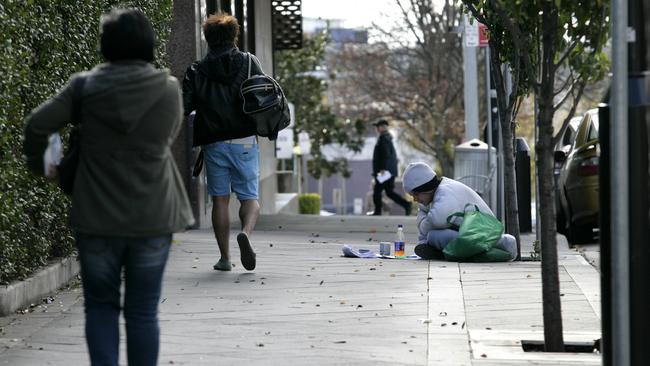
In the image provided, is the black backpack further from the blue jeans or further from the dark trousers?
the dark trousers

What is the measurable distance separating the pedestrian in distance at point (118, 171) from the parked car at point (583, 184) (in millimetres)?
8653

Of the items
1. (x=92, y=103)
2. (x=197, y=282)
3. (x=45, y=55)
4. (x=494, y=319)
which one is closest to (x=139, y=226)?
(x=92, y=103)

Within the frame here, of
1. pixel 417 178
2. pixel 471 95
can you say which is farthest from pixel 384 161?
pixel 417 178

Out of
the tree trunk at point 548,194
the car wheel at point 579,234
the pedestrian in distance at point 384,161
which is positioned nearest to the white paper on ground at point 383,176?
the pedestrian in distance at point 384,161

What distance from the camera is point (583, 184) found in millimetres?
13617

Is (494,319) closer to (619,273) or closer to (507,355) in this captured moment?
(507,355)

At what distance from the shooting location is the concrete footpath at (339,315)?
257 inches

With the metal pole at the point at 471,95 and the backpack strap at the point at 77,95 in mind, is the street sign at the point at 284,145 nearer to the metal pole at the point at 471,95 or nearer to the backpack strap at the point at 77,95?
the metal pole at the point at 471,95

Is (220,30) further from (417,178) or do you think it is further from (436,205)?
(436,205)

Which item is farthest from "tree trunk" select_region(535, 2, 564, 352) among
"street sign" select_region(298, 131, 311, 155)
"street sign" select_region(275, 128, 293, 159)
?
"street sign" select_region(298, 131, 311, 155)

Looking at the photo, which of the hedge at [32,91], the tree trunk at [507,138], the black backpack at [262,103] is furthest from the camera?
the black backpack at [262,103]

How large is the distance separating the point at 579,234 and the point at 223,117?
19.0 feet

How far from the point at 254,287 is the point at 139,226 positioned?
13.5ft

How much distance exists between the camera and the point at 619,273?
5.28 meters
